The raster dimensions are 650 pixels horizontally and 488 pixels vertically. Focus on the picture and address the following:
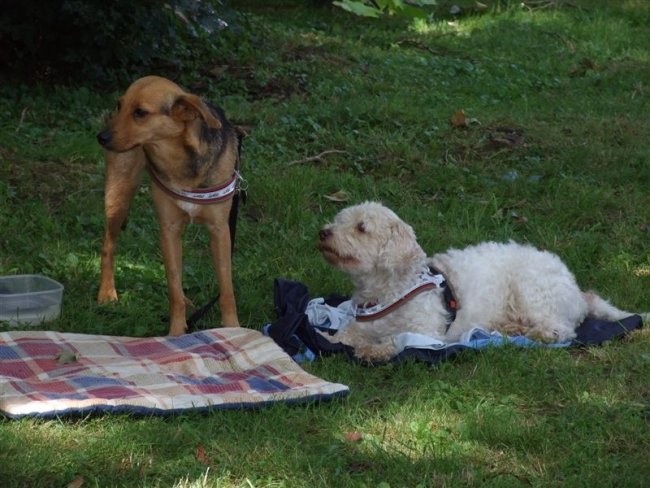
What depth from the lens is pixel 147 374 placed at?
4.91 metres

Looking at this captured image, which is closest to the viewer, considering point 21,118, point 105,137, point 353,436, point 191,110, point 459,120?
point 353,436

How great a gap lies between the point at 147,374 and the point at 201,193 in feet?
3.58

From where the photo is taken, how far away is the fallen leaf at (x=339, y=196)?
305 inches

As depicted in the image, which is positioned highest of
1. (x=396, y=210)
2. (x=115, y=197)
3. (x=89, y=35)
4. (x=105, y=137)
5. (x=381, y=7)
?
(x=381, y=7)

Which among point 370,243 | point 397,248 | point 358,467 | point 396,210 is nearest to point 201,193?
point 370,243

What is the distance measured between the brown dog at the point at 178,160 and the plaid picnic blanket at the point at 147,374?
0.39 meters

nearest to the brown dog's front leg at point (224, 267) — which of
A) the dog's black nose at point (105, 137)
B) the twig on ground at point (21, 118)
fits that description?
the dog's black nose at point (105, 137)

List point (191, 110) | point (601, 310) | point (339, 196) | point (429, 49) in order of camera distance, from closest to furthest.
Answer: point (191, 110) → point (601, 310) → point (339, 196) → point (429, 49)

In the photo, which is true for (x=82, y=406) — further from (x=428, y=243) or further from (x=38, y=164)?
(x=38, y=164)

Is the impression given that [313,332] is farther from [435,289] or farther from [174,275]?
[174,275]

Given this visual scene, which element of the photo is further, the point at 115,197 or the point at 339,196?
the point at 339,196

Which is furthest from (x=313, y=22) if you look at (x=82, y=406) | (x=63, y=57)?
(x=82, y=406)

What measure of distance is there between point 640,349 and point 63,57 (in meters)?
6.17

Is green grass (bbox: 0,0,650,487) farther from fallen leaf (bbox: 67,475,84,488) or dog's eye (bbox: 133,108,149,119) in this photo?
dog's eye (bbox: 133,108,149,119)
